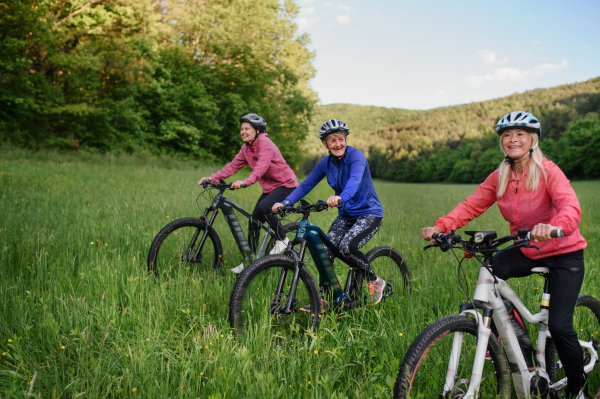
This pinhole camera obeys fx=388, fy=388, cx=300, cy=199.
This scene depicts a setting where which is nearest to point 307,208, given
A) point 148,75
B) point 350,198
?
point 350,198

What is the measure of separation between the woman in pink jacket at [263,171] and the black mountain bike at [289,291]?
4.85ft

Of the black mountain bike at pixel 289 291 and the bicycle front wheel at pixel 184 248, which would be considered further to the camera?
the bicycle front wheel at pixel 184 248

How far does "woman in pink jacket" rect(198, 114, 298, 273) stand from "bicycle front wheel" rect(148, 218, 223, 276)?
0.73 meters

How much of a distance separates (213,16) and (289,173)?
27.3 m

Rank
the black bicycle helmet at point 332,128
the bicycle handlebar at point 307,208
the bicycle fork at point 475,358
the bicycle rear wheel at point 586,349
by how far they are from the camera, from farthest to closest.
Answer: the black bicycle helmet at point 332,128
the bicycle handlebar at point 307,208
the bicycle rear wheel at point 586,349
the bicycle fork at point 475,358

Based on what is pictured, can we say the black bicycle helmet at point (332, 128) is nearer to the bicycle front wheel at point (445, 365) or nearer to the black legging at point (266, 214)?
the black legging at point (266, 214)

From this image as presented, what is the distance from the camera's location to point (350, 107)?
136375 mm

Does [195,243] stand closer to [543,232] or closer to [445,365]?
[445,365]

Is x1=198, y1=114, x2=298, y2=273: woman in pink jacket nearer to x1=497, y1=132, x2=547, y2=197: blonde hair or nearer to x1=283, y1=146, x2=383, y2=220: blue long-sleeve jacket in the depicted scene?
x1=283, y1=146, x2=383, y2=220: blue long-sleeve jacket

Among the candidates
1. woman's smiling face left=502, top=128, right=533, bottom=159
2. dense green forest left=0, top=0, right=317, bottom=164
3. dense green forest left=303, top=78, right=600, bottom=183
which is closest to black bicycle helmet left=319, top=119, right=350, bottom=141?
woman's smiling face left=502, top=128, right=533, bottom=159

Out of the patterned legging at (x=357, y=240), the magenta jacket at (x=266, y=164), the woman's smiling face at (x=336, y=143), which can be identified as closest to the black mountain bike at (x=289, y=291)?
the patterned legging at (x=357, y=240)

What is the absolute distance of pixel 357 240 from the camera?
3.93 m

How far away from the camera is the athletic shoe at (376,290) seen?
153 inches

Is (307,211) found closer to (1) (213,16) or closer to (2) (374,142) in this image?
(1) (213,16)
